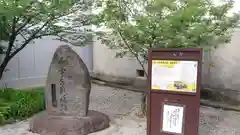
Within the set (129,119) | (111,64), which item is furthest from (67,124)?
(111,64)

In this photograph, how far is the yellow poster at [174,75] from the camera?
2.99m

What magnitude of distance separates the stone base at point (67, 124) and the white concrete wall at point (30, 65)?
2.95 metres

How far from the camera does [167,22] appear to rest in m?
3.74

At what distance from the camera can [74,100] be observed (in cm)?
404

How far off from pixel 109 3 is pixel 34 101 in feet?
7.22

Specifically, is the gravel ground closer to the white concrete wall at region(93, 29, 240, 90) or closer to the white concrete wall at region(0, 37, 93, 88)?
the white concrete wall at region(93, 29, 240, 90)

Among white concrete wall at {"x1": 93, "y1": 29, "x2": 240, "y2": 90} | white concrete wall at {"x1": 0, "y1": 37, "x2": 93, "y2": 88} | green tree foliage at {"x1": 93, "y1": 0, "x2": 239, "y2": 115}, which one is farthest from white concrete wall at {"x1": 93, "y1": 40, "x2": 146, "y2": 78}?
green tree foliage at {"x1": 93, "y1": 0, "x2": 239, "y2": 115}

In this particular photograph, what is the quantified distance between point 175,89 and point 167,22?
107cm

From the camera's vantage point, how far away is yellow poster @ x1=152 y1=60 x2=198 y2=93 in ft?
9.80

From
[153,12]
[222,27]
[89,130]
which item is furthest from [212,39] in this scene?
[89,130]

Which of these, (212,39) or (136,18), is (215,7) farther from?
(136,18)

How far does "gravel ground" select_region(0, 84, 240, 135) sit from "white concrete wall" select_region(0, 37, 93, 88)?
1693 millimetres

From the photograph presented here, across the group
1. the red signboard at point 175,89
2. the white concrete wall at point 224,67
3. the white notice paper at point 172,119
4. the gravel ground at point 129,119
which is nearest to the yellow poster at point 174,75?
the red signboard at point 175,89

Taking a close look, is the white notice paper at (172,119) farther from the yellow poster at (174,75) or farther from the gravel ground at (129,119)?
the gravel ground at (129,119)
